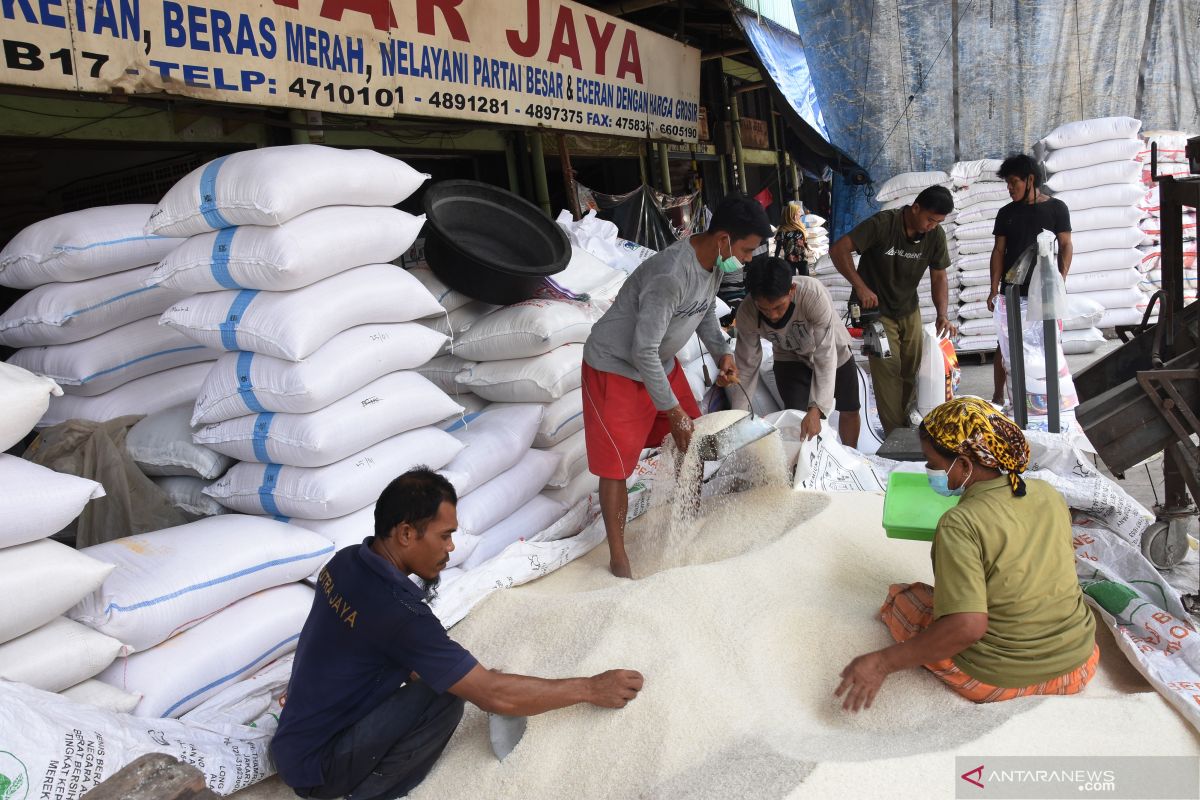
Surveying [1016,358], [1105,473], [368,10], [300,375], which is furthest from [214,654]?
[1105,473]

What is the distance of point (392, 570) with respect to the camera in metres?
1.74

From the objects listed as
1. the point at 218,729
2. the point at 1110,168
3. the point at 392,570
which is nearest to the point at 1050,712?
the point at 392,570

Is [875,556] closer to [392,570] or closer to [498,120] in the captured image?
[392,570]

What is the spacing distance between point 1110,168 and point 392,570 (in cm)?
645

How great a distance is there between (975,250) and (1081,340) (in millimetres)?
957

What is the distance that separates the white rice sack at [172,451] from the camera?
2855 millimetres

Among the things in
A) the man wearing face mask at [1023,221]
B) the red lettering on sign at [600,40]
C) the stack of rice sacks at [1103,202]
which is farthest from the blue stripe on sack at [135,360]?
the stack of rice sacks at [1103,202]

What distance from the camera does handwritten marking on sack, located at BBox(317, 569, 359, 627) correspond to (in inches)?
68.5

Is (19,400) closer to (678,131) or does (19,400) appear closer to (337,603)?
(337,603)

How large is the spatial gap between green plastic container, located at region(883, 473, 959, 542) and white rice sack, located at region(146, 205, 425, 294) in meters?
1.74

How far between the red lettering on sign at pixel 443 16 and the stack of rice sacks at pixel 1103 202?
4.35 m

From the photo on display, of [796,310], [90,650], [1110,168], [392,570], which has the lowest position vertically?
[90,650]

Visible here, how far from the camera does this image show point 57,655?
6.36 ft

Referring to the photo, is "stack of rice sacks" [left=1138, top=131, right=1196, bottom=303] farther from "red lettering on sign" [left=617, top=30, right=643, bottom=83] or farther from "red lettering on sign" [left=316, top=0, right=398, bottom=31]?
"red lettering on sign" [left=316, top=0, right=398, bottom=31]
